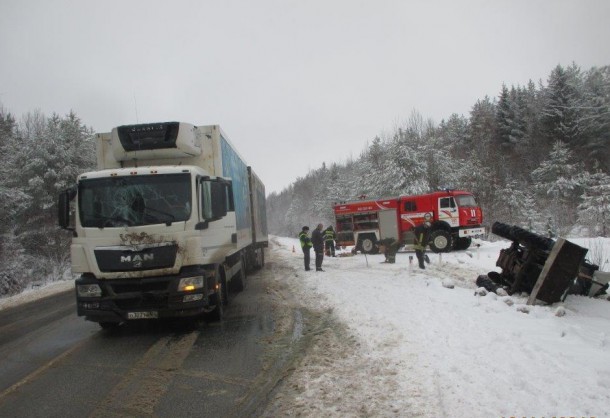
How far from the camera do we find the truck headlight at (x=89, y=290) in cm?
645

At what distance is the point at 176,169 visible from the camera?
678 cm

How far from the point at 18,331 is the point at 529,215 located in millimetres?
36698

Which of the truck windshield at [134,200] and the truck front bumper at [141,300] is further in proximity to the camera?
the truck windshield at [134,200]

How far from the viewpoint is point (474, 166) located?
1416 inches

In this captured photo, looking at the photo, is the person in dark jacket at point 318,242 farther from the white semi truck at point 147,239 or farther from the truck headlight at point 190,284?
the truck headlight at point 190,284

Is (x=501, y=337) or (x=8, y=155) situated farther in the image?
(x=8, y=155)

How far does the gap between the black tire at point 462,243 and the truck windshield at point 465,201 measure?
62.8 inches

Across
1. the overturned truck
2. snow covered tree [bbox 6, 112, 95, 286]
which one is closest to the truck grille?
the overturned truck

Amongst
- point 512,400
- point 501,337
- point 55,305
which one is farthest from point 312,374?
point 55,305

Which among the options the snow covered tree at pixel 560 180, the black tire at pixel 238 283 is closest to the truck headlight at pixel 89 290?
the black tire at pixel 238 283

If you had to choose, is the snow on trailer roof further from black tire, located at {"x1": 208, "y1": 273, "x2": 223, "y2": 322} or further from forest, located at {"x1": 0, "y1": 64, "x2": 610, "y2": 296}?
forest, located at {"x1": 0, "y1": 64, "x2": 610, "y2": 296}

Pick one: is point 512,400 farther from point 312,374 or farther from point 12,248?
point 12,248

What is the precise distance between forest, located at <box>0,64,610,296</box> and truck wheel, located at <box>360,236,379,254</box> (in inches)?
287

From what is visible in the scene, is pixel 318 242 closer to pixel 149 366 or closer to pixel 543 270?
pixel 543 270
